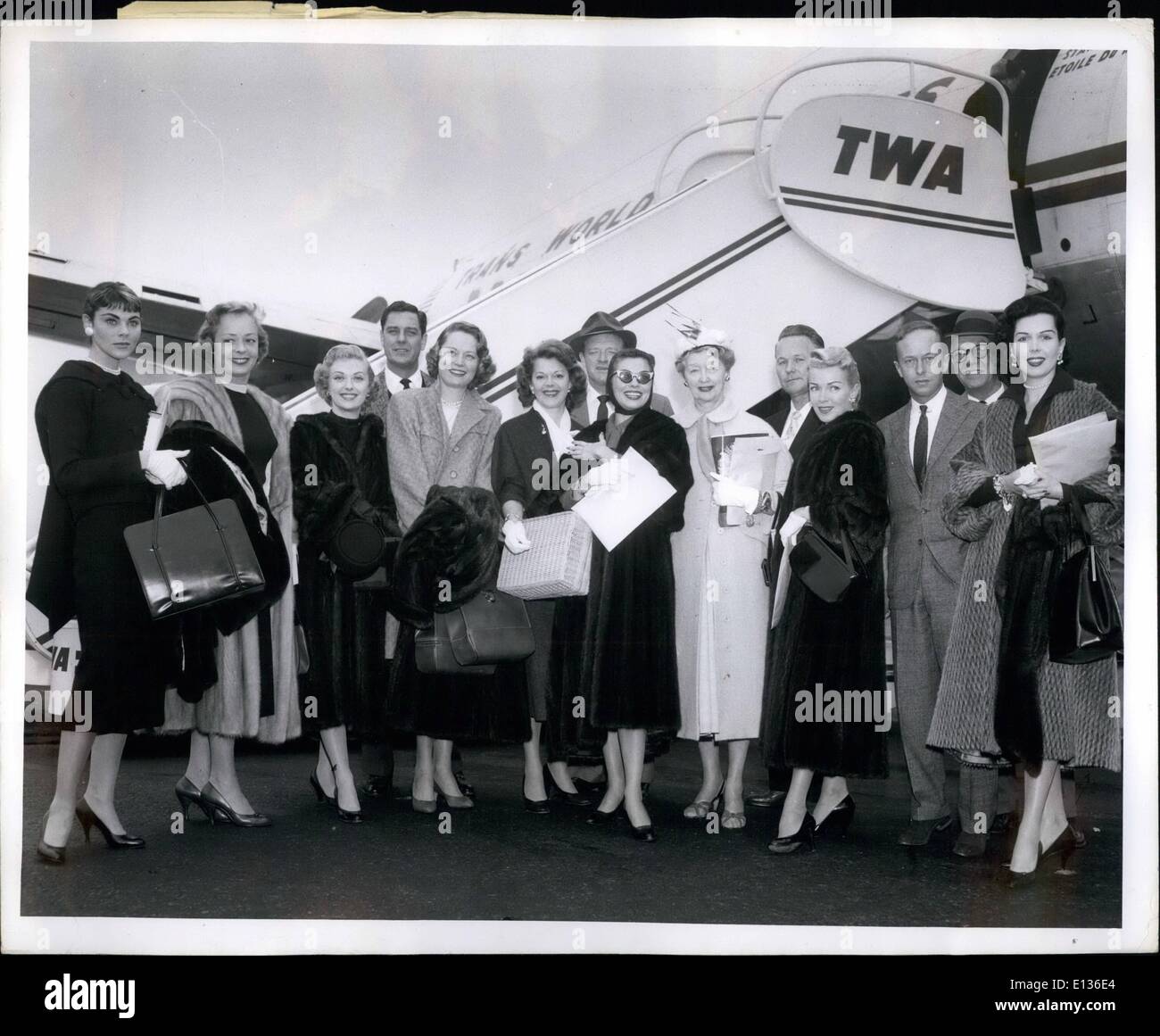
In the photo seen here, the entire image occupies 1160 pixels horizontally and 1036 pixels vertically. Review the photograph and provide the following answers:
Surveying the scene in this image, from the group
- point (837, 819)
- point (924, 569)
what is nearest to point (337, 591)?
point (837, 819)

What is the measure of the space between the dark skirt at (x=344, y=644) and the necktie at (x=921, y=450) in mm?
2143

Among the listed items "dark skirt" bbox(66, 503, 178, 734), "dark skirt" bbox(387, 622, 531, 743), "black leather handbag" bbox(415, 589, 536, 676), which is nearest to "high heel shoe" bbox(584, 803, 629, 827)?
"dark skirt" bbox(387, 622, 531, 743)

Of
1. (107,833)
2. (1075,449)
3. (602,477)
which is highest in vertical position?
(1075,449)

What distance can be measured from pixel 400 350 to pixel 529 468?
2.28 feet

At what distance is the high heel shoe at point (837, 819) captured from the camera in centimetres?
580

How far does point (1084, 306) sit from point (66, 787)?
14.2ft

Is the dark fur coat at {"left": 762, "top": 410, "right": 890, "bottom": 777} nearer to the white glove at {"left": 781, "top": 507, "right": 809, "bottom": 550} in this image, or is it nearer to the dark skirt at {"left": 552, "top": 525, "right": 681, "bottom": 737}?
the white glove at {"left": 781, "top": 507, "right": 809, "bottom": 550}

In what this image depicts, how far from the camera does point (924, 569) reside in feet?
19.1

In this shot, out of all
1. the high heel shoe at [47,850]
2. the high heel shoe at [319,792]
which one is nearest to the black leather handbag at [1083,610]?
the high heel shoe at [319,792]

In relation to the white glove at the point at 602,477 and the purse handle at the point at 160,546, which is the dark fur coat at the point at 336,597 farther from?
the white glove at the point at 602,477

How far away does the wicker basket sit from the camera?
18.8ft

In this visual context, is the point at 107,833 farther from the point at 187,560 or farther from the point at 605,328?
the point at 605,328

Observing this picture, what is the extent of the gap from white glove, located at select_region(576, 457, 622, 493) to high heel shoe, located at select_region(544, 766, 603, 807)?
1.13m

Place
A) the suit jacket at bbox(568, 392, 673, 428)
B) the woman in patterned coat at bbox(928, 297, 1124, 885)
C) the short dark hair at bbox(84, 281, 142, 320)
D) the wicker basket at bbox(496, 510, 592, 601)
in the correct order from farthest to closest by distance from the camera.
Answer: the suit jacket at bbox(568, 392, 673, 428), the short dark hair at bbox(84, 281, 142, 320), the wicker basket at bbox(496, 510, 592, 601), the woman in patterned coat at bbox(928, 297, 1124, 885)
